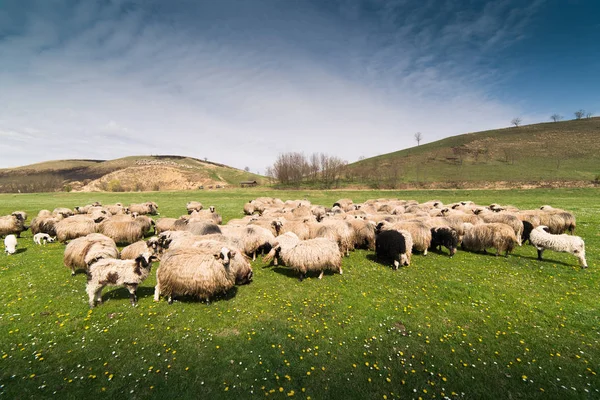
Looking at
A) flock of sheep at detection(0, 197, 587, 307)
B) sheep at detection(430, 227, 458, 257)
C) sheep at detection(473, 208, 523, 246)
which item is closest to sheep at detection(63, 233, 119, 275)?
flock of sheep at detection(0, 197, 587, 307)

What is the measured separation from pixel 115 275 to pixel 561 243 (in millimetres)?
20879

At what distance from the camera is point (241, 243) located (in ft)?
46.7

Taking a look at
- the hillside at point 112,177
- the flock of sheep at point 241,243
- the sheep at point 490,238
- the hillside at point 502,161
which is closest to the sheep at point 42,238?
the flock of sheep at point 241,243

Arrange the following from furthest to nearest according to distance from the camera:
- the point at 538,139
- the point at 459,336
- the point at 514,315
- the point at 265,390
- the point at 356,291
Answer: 1. the point at 538,139
2. the point at 356,291
3. the point at 514,315
4. the point at 459,336
5. the point at 265,390

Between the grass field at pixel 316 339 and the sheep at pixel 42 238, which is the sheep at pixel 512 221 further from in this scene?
the sheep at pixel 42 238

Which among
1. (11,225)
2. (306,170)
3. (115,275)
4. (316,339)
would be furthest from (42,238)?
(306,170)

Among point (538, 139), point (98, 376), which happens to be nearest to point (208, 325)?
point (98, 376)

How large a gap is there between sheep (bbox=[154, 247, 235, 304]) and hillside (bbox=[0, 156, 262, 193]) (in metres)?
104

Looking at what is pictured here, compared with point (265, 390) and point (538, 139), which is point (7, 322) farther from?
point (538, 139)

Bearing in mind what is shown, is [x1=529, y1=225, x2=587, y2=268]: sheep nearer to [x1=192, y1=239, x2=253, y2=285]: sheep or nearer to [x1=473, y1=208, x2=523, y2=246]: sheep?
[x1=473, y1=208, x2=523, y2=246]: sheep

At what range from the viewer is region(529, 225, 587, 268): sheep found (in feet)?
40.6

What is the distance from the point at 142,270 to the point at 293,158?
306 ft

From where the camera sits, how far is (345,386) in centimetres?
580

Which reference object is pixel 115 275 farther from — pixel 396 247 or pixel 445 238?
pixel 445 238
